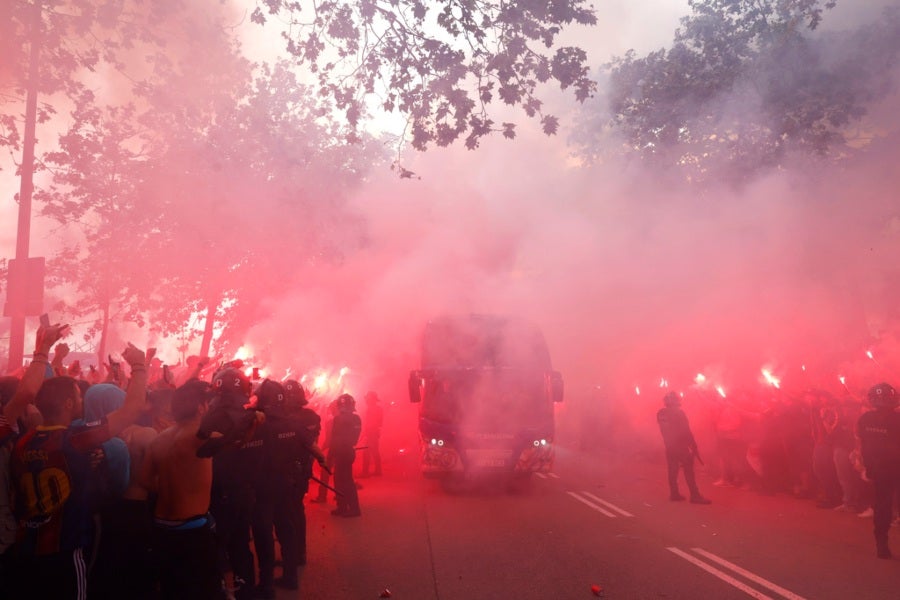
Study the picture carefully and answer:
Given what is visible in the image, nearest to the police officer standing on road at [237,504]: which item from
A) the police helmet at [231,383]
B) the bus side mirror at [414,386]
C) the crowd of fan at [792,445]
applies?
the police helmet at [231,383]

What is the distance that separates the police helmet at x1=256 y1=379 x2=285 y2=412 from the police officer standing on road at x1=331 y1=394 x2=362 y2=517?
11.6 feet

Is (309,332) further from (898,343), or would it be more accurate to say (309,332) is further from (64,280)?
(898,343)


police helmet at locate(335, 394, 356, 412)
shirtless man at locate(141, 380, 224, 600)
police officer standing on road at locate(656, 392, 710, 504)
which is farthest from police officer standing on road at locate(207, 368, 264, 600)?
police officer standing on road at locate(656, 392, 710, 504)

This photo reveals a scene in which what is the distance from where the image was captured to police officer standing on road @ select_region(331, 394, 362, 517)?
945 cm

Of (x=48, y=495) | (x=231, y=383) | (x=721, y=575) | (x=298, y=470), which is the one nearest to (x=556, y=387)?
(x=721, y=575)

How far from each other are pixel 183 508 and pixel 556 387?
7.65 m

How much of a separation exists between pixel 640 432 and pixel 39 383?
16.4 meters

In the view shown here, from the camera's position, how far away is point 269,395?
19.6ft

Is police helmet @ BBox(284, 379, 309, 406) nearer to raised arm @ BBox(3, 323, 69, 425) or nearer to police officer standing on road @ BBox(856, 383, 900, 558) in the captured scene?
raised arm @ BBox(3, 323, 69, 425)

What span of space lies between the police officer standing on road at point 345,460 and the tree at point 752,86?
979 centimetres

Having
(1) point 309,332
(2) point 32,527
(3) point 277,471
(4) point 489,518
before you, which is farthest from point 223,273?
(2) point 32,527

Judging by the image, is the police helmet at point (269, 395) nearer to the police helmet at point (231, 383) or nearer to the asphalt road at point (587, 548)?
the police helmet at point (231, 383)

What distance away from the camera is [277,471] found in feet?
20.8

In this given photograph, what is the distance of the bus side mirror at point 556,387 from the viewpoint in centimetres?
1110
